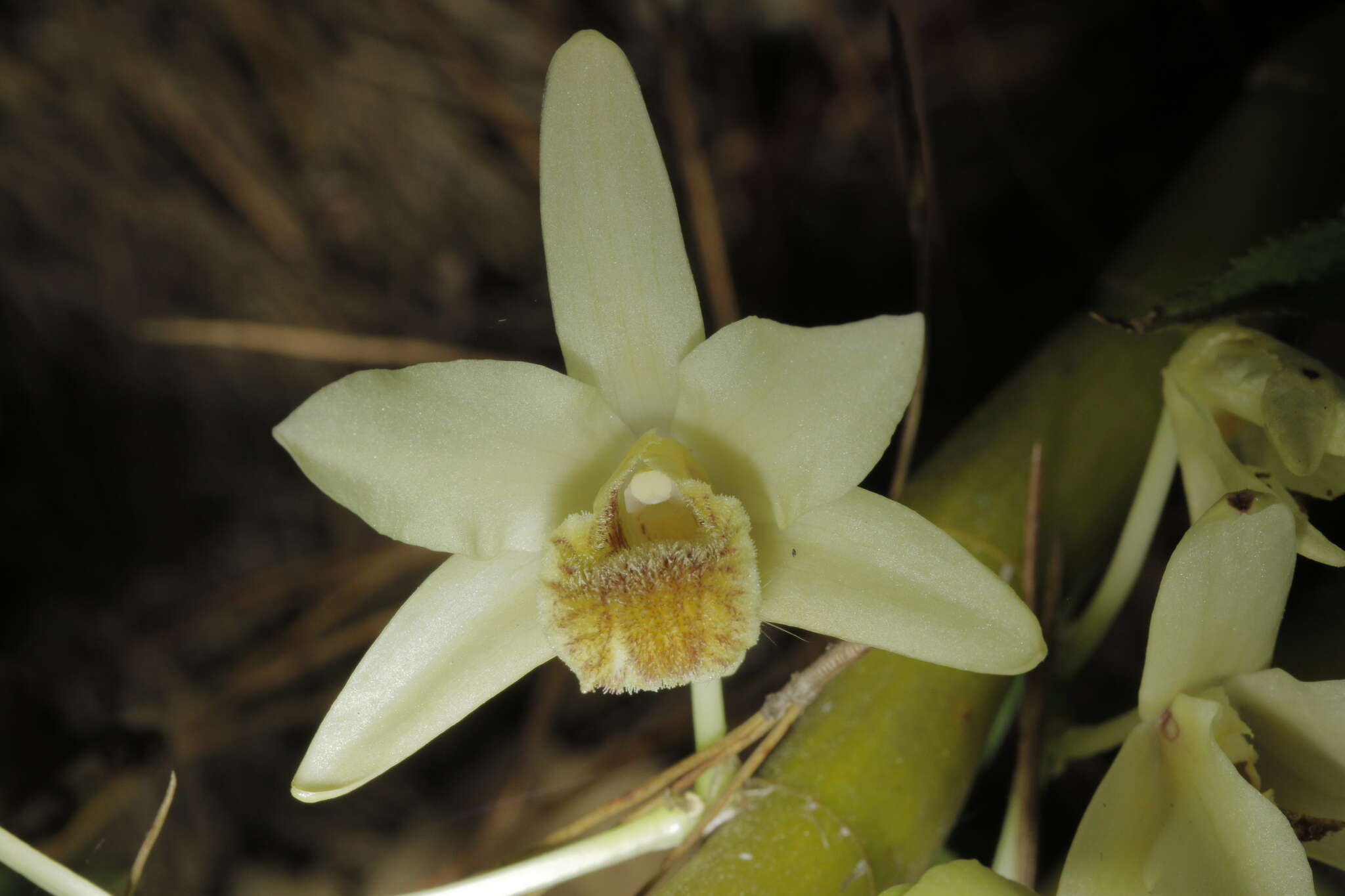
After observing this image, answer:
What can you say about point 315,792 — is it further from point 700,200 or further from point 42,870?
point 700,200

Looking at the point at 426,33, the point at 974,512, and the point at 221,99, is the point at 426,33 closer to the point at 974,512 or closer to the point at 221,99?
the point at 221,99

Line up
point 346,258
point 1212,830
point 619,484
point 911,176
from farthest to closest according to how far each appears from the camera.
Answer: point 346,258 < point 911,176 < point 619,484 < point 1212,830

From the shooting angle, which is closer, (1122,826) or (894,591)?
(1122,826)

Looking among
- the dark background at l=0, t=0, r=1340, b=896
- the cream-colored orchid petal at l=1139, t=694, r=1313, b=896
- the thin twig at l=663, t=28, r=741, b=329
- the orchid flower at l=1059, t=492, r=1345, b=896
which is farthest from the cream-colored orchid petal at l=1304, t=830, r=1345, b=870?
the thin twig at l=663, t=28, r=741, b=329

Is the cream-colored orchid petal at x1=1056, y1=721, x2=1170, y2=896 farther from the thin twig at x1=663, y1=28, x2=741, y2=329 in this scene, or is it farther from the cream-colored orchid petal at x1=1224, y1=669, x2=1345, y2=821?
the thin twig at x1=663, y1=28, x2=741, y2=329

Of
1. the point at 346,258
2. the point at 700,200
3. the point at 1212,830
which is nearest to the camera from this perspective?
the point at 1212,830

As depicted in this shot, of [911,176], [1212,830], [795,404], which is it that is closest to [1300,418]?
[1212,830]
